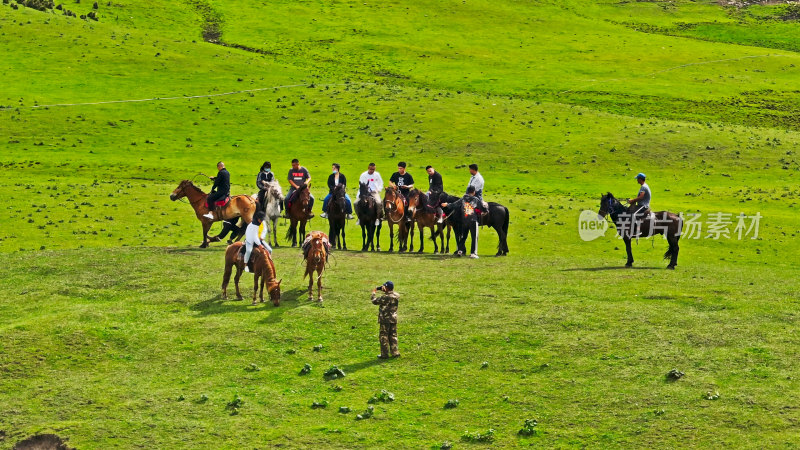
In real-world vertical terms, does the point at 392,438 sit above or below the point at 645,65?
below

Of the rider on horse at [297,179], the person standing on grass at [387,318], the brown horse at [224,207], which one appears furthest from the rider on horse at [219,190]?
the person standing on grass at [387,318]

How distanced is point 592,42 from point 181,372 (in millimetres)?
103381

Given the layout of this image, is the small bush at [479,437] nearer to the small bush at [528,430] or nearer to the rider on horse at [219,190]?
the small bush at [528,430]

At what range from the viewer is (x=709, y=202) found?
56156mm

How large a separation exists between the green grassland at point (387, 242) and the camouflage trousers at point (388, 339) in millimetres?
338

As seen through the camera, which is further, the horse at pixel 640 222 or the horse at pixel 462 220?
the horse at pixel 462 220

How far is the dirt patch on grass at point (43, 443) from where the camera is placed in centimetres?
2022

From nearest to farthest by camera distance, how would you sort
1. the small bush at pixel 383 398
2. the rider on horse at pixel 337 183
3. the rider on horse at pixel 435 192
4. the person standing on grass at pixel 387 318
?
the small bush at pixel 383 398, the person standing on grass at pixel 387 318, the rider on horse at pixel 337 183, the rider on horse at pixel 435 192

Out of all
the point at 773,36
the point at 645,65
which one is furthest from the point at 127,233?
the point at 773,36

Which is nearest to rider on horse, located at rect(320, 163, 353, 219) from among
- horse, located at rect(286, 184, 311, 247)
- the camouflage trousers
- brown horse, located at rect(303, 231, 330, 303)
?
horse, located at rect(286, 184, 311, 247)

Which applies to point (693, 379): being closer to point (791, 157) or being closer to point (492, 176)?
point (492, 176)

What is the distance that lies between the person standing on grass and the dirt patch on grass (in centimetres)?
802

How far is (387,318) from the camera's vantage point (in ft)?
77.4

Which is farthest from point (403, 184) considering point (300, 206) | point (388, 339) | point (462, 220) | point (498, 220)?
point (388, 339)
